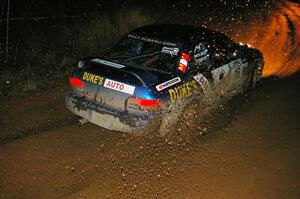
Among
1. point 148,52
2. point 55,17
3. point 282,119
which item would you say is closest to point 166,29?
point 148,52

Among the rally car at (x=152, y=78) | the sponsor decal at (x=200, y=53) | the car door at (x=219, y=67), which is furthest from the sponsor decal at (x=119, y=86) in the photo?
the car door at (x=219, y=67)

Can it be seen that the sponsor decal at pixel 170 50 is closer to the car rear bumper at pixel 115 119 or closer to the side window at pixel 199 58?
the side window at pixel 199 58

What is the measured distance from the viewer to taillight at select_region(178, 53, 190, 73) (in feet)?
18.0

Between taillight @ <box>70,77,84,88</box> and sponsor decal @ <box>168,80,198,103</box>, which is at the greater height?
sponsor decal @ <box>168,80,198,103</box>

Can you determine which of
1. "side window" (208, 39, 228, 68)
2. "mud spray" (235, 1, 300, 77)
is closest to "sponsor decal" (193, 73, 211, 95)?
"side window" (208, 39, 228, 68)

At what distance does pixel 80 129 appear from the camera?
567 centimetres

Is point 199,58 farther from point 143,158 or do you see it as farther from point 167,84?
point 143,158

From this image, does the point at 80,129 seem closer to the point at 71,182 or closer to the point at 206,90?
the point at 71,182

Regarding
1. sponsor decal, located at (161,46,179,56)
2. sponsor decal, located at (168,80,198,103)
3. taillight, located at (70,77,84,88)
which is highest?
sponsor decal, located at (161,46,179,56)

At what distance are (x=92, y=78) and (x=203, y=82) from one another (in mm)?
1780

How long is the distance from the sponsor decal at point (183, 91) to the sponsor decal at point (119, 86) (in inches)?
22.6

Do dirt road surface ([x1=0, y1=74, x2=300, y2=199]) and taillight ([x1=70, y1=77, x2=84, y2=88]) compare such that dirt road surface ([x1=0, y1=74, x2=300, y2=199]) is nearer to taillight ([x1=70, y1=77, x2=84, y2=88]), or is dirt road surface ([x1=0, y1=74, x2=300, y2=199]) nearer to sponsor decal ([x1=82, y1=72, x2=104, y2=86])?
taillight ([x1=70, y1=77, x2=84, y2=88])

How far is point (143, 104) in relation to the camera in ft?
16.4

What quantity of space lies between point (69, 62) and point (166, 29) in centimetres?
386
